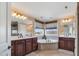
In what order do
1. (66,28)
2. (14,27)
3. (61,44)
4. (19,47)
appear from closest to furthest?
(19,47)
(14,27)
(61,44)
(66,28)

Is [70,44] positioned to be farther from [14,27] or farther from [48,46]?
[14,27]

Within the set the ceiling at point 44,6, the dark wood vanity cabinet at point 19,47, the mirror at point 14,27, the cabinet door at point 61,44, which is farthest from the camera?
the cabinet door at point 61,44

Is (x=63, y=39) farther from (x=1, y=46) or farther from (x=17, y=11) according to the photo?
(x=1, y=46)

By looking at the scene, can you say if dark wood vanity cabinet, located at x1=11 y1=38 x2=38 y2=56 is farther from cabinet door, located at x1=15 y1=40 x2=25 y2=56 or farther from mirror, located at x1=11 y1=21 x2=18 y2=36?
mirror, located at x1=11 y1=21 x2=18 y2=36

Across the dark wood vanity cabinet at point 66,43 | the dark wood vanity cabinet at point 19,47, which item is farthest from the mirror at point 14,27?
the dark wood vanity cabinet at point 66,43

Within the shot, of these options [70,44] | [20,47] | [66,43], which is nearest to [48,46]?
[66,43]

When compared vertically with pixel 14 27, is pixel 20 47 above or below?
below

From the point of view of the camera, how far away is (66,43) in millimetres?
6316

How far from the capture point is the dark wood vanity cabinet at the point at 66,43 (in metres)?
5.92

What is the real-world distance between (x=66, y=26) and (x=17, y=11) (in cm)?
→ 345

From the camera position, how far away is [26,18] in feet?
21.6

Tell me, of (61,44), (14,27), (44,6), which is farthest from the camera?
(61,44)

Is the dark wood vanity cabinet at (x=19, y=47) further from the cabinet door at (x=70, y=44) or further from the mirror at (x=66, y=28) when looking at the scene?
the mirror at (x=66, y=28)

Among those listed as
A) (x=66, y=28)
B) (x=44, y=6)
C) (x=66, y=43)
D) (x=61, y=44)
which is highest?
(x=44, y=6)
